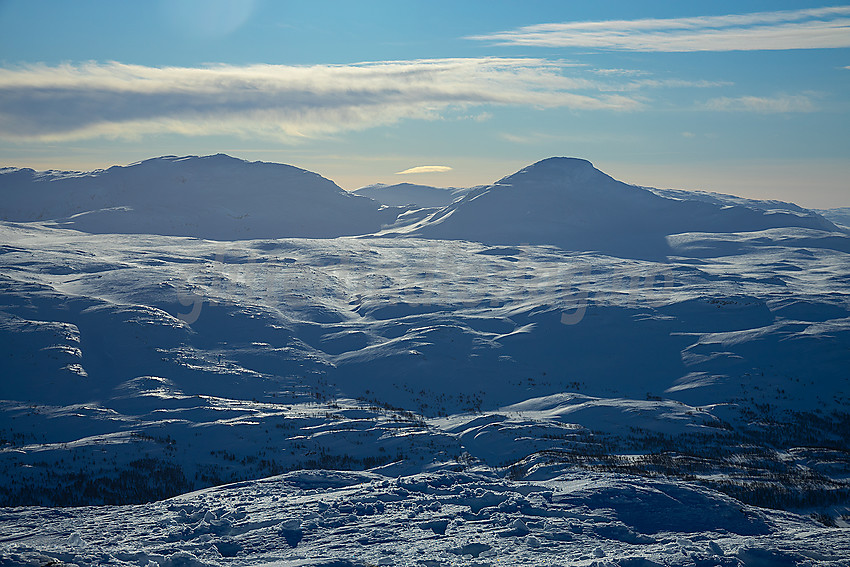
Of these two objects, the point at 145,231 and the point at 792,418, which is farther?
the point at 145,231


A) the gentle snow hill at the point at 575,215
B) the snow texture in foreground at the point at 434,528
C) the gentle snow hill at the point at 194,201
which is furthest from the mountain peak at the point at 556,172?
the snow texture in foreground at the point at 434,528

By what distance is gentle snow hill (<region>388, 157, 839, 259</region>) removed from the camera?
102062 millimetres

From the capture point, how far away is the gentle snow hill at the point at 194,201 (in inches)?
4299

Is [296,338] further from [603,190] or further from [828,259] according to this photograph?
[603,190]

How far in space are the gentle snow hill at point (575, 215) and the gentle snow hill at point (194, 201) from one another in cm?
1972

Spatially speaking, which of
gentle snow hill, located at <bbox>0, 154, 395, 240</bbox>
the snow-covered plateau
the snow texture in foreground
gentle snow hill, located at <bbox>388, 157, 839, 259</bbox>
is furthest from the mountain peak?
the snow texture in foreground

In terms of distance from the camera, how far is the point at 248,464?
25.5m

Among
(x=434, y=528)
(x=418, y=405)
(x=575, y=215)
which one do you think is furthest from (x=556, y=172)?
(x=434, y=528)

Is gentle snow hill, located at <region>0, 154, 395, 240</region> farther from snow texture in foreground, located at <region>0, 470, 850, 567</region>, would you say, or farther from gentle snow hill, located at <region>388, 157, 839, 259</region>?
snow texture in foreground, located at <region>0, 470, 850, 567</region>

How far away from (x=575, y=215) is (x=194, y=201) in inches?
2678

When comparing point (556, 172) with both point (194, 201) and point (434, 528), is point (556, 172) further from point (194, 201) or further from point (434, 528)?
point (434, 528)

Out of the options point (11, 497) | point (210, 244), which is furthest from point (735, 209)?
point (11, 497)

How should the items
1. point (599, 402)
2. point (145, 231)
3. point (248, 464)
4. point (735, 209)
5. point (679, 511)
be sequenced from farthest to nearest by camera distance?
point (735, 209)
point (145, 231)
point (599, 402)
point (248, 464)
point (679, 511)

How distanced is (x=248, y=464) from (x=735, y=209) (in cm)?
11453
